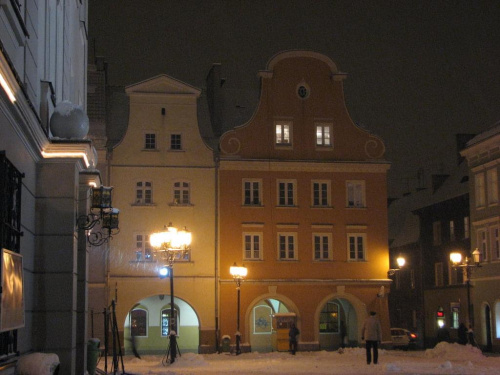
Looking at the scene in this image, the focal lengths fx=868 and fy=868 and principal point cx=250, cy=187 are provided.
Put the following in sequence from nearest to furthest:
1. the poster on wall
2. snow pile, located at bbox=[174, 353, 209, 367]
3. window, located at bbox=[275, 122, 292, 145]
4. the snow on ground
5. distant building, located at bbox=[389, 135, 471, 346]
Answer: the poster on wall
the snow on ground
snow pile, located at bbox=[174, 353, 209, 367]
window, located at bbox=[275, 122, 292, 145]
distant building, located at bbox=[389, 135, 471, 346]

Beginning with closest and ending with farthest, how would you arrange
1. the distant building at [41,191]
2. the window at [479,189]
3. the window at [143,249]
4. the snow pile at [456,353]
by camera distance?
the distant building at [41,191]
the snow pile at [456,353]
the window at [143,249]
the window at [479,189]

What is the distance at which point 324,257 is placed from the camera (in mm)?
45844

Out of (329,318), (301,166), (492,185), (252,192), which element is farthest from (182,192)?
(492,185)

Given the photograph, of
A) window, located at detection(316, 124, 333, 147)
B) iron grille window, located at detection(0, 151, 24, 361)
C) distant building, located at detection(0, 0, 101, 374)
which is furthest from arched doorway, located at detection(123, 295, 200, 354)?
iron grille window, located at detection(0, 151, 24, 361)

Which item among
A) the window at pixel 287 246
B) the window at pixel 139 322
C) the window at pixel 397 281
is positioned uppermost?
the window at pixel 287 246

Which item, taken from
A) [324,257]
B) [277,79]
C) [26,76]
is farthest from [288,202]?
[26,76]

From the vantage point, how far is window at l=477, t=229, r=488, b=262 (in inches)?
1823

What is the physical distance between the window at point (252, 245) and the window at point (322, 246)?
121 inches

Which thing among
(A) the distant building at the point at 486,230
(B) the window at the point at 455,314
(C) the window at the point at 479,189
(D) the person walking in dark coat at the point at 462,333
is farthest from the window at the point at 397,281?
(D) the person walking in dark coat at the point at 462,333

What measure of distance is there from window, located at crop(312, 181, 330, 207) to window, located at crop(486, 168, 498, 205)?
8470 millimetres

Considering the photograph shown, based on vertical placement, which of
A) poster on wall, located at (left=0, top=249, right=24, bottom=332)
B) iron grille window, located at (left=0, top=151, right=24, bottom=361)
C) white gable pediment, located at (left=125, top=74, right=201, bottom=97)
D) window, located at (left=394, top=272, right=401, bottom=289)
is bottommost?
poster on wall, located at (left=0, top=249, right=24, bottom=332)

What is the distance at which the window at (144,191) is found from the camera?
1737 inches

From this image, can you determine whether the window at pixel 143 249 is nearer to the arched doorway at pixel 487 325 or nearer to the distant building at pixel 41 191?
the arched doorway at pixel 487 325

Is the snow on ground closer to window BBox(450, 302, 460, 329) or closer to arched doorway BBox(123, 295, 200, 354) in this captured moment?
arched doorway BBox(123, 295, 200, 354)
